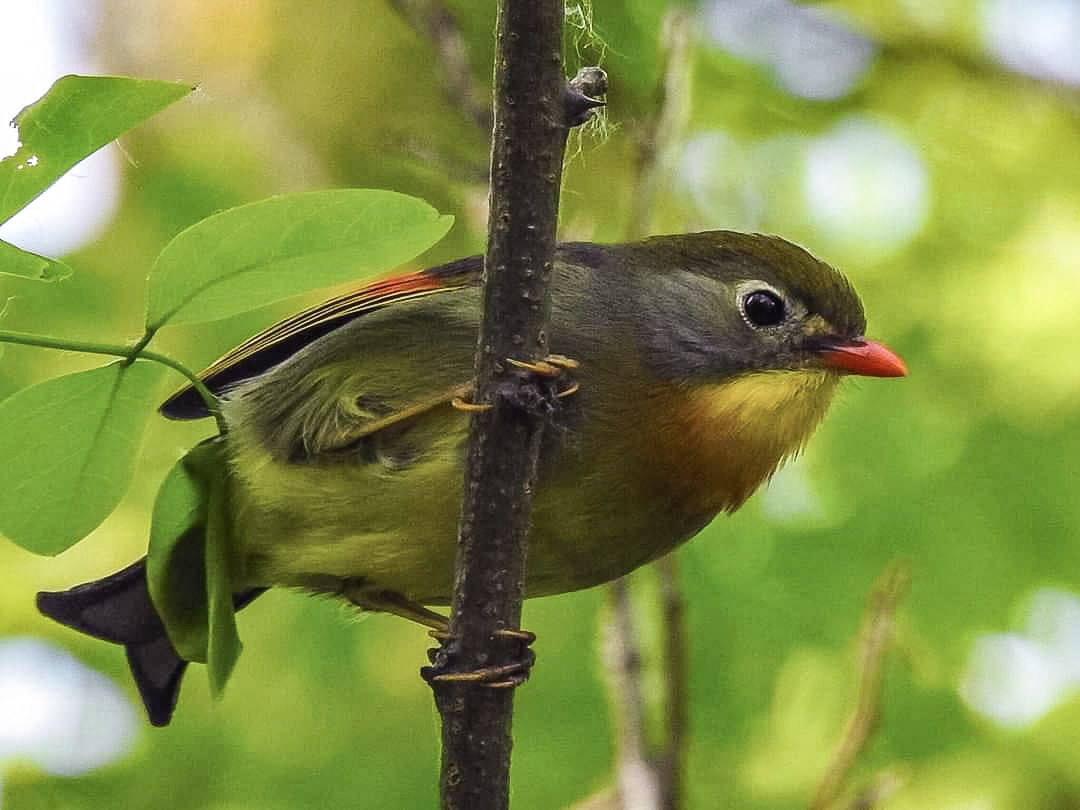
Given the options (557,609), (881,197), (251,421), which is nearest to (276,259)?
(251,421)

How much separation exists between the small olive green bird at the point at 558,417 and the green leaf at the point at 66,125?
1.13 metres

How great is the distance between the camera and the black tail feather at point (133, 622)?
3.60 meters

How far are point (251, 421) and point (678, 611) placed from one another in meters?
1.03

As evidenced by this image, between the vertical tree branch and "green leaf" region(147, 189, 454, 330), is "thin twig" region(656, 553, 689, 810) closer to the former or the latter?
the vertical tree branch

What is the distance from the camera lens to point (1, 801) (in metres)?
4.39

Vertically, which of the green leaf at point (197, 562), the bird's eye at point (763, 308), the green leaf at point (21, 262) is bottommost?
the green leaf at point (21, 262)

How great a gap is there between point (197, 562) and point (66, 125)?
1.22 m

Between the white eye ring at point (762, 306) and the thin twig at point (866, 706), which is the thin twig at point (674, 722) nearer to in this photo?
the thin twig at point (866, 706)

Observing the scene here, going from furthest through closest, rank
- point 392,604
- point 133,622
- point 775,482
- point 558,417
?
point 775,482
point 133,622
point 392,604
point 558,417

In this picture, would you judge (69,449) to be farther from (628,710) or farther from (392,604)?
(628,710)

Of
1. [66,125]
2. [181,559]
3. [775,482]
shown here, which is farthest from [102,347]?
[775,482]

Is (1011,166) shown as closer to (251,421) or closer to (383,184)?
(383,184)

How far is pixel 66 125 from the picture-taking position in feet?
6.07

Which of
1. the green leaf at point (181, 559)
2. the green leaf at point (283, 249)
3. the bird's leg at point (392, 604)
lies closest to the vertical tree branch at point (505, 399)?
the green leaf at point (283, 249)
